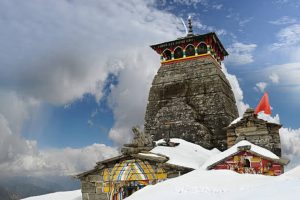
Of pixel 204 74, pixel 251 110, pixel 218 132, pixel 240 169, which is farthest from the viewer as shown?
pixel 204 74

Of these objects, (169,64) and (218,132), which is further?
(169,64)

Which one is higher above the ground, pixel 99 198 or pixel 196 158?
pixel 196 158

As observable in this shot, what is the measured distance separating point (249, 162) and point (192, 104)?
9.84 m

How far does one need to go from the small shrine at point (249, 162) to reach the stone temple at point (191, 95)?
18.8 ft

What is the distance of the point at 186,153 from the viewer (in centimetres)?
2277

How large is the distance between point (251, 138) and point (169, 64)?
1170 centimetres

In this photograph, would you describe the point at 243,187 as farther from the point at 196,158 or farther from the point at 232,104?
the point at 232,104

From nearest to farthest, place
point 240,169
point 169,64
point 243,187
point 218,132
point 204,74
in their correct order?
point 243,187 → point 240,169 → point 218,132 → point 204,74 → point 169,64

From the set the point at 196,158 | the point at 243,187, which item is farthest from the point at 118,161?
the point at 243,187

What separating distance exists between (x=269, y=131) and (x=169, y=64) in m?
12.1

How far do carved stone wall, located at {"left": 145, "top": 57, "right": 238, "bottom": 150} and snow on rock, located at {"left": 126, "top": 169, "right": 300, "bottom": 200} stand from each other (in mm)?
14468

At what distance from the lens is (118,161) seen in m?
20.8

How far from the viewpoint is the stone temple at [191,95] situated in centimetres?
2722

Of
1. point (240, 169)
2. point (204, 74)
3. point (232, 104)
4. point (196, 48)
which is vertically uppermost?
point (196, 48)
